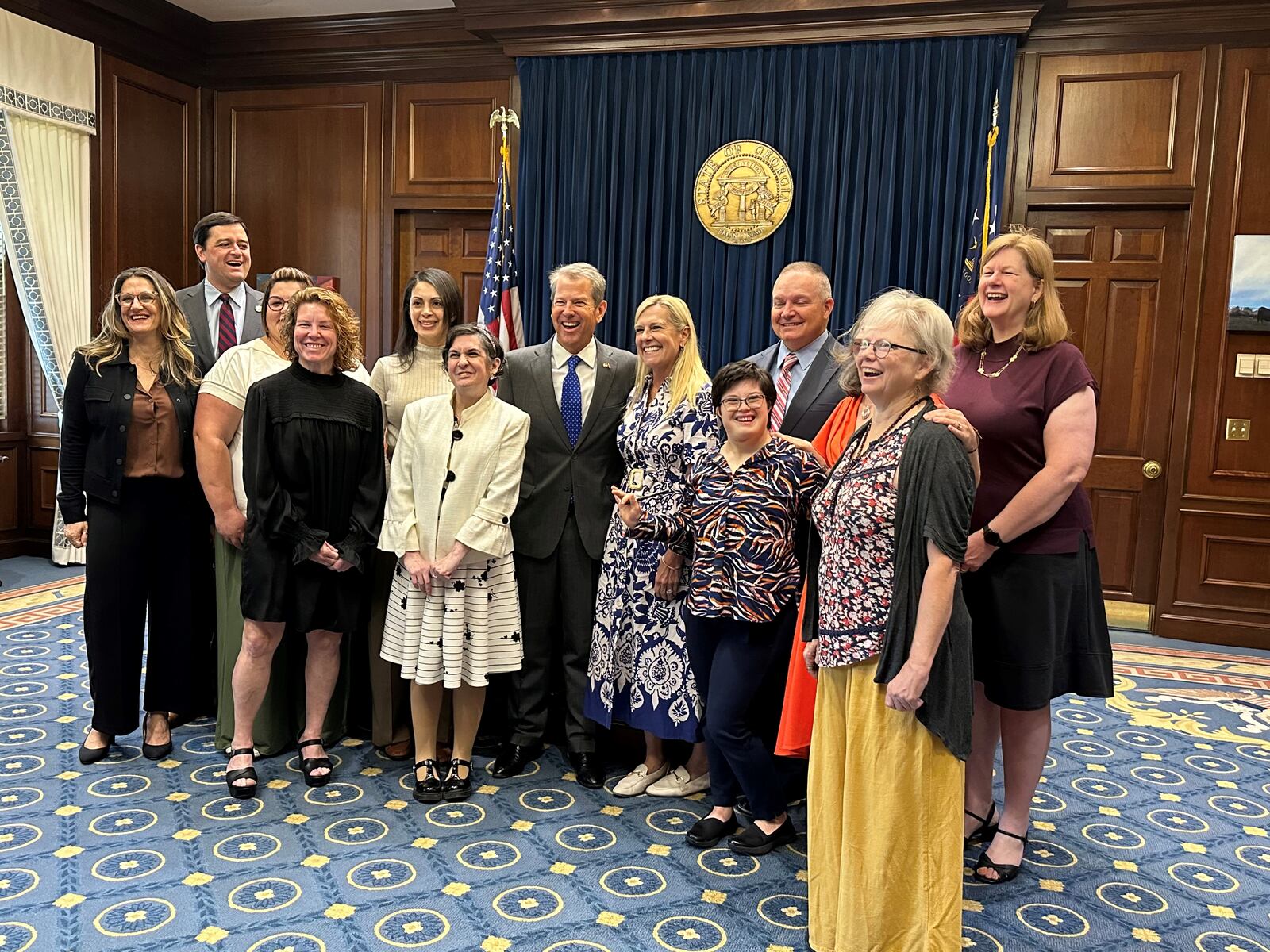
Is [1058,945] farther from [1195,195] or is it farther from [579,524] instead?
[1195,195]

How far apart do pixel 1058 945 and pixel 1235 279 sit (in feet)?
13.8

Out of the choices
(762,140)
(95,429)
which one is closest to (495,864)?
(95,429)

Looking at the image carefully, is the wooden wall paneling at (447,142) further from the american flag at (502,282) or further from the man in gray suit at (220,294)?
the man in gray suit at (220,294)

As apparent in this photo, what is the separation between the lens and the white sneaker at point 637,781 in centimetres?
305

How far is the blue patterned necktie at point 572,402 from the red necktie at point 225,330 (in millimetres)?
1376

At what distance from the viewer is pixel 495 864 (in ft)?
8.51

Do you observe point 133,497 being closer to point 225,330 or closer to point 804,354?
point 225,330

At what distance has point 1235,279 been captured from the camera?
5168mm

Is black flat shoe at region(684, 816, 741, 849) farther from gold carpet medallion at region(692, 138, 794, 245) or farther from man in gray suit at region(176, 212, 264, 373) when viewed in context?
gold carpet medallion at region(692, 138, 794, 245)

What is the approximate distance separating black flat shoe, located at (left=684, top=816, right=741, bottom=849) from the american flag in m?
3.21

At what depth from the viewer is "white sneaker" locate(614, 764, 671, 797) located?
10.0 ft

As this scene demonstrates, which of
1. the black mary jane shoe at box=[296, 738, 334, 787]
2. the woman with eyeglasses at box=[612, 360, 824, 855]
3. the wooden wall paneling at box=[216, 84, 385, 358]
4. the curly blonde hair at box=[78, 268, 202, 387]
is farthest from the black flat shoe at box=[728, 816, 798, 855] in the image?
the wooden wall paneling at box=[216, 84, 385, 358]

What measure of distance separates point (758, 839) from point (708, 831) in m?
0.14

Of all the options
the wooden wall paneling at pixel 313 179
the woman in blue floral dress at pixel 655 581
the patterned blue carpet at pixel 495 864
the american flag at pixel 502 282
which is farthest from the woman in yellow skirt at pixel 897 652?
the wooden wall paneling at pixel 313 179
